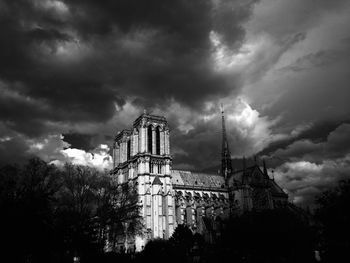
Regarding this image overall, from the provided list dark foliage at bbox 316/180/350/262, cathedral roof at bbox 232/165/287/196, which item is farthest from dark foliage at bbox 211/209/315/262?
cathedral roof at bbox 232/165/287/196

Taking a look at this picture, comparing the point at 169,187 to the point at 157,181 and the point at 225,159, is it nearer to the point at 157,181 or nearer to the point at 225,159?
the point at 157,181

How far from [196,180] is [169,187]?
55.6 feet

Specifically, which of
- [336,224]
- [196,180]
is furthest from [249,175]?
[336,224]

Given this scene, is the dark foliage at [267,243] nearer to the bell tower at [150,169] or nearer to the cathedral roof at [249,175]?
the bell tower at [150,169]

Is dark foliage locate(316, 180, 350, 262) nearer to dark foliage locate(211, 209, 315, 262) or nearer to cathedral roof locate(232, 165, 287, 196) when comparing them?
dark foliage locate(211, 209, 315, 262)

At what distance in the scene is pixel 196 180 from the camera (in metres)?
100

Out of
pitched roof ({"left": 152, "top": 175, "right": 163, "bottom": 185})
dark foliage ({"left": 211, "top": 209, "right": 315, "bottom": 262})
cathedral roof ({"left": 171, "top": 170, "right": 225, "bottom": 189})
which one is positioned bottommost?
dark foliage ({"left": 211, "top": 209, "right": 315, "bottom": 262})

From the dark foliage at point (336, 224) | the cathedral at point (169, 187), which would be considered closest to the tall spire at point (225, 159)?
the cathedral at point (169, 187)

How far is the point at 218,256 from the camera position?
162ft

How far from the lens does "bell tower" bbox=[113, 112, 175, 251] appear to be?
80000 millimetres

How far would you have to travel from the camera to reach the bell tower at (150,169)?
8000 centimetres

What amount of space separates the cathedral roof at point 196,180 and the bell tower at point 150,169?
31.1ft

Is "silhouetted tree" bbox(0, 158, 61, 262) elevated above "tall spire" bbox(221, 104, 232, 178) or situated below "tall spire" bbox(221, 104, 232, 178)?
below

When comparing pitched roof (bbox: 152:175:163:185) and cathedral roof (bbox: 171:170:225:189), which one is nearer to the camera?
pitched roof (bbox: 152:175:163:185)
